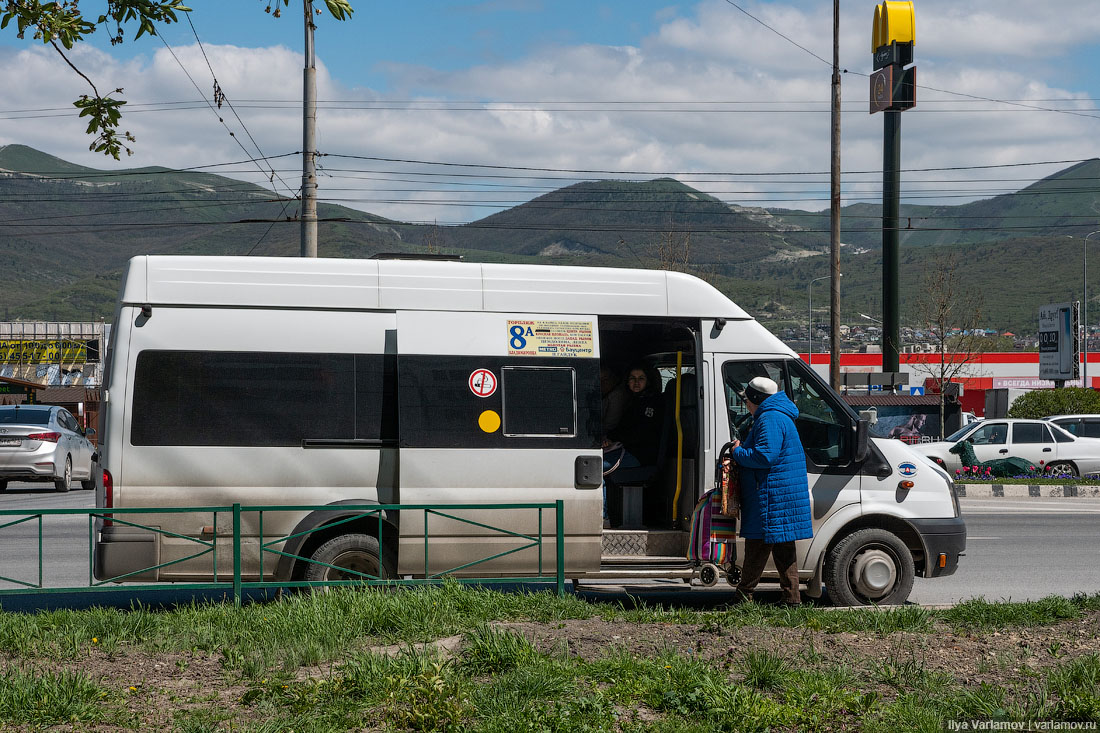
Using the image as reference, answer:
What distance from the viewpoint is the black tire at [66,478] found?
2031cm

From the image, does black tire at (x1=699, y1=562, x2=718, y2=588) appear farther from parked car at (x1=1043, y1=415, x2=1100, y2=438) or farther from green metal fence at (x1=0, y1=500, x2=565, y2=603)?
parked car at (x1=1043, y1=415, x2=1100, y2=438)

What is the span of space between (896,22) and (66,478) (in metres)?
28.5

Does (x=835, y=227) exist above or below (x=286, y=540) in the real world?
above

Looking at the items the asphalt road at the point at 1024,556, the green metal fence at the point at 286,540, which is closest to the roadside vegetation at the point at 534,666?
the green metal fence at the point at 286,540

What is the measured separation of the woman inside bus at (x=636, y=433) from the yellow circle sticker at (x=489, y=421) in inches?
57.1

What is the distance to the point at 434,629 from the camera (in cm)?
619

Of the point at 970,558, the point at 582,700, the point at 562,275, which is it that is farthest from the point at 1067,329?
the point at 582,700

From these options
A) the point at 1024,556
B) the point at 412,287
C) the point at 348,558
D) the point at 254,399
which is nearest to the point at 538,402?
the point at 412,287

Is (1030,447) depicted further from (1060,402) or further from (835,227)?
(1060,402)

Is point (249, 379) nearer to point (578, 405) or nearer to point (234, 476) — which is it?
point (234, 476)

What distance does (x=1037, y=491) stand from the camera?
2166cm

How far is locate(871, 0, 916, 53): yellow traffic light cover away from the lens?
34.3 meters

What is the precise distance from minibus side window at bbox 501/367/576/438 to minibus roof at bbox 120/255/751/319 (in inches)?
20.1

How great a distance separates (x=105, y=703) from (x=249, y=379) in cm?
311
